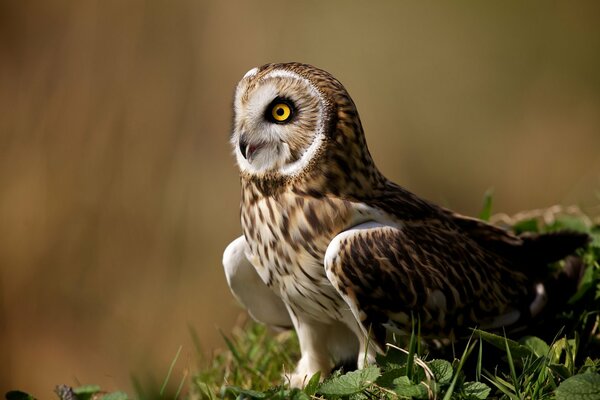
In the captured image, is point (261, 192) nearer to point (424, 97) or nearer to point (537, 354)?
point (537, 354)

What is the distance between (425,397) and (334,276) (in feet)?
1.62

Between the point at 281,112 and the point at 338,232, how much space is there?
479mm

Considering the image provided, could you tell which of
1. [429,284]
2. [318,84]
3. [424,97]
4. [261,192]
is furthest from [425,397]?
[424,97]

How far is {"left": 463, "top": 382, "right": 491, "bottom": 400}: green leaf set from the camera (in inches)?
106

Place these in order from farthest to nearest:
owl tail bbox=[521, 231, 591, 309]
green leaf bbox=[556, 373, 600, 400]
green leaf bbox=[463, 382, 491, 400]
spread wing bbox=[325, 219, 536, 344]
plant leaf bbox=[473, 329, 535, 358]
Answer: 1. owl tail bbox=[521, 231, 591, 309]
2. plant leaf bbox=[473, 329, 535, 358]
3. spread wing bbox=[325, 219, 536, 344]
4. green leaf bbox=[463, 382, 491, 400]
5. green leaf bbox=[556, 373, 600, 400]

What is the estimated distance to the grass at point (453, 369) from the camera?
2705mm

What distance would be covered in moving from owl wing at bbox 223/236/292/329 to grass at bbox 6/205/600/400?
0.28 meters

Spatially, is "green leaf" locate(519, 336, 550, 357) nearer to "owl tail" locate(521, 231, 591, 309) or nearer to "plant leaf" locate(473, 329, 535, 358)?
"plant leaf" locate(473, 329, 535, 358)

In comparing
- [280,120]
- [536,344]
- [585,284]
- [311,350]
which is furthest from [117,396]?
[585,284]

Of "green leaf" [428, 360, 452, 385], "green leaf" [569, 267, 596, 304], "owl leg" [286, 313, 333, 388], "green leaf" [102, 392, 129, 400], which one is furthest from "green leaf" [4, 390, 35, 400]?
"green leaf" [569, 267, 596, 304]

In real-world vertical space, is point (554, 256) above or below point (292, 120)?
below

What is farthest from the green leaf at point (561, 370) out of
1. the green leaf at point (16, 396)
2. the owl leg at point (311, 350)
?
the green leaf at point (16, 396)

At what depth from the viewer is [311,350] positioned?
3314 millimetres

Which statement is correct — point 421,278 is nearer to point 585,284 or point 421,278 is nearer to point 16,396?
point 585,284
